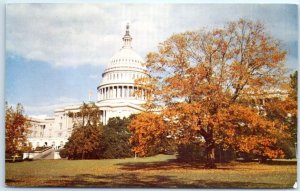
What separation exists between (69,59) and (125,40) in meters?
0.78

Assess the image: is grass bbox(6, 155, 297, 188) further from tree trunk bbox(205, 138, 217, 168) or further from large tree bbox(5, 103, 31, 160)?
large tree bbox(5, 103, 31, 160)

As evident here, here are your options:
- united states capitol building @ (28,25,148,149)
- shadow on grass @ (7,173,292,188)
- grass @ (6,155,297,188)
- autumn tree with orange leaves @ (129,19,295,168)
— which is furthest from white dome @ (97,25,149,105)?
shadow on grass @ (7,173,292,188)

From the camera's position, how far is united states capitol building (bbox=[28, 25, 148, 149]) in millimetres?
7230

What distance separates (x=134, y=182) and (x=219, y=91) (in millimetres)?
1616

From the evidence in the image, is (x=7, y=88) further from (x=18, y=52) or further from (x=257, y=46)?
(x=257, y=46)

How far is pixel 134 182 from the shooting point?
23.3ft

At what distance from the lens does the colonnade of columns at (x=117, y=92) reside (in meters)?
7.36

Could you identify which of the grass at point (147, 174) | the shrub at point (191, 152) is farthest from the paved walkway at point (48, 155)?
the shrub at point (191, 152)

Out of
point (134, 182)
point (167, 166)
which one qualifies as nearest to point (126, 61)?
point (167, 166)

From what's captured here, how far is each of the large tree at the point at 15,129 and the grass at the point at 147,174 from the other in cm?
21

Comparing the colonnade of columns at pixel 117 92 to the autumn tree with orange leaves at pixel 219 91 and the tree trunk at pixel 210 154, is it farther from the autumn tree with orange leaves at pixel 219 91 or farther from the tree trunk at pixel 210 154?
the tree trunk at pixel 210 154

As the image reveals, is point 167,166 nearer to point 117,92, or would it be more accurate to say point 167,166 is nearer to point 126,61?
point 117,92

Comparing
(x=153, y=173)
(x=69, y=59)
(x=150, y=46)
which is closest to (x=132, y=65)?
(x=150, y=46)

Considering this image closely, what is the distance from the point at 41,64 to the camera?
286 inches
